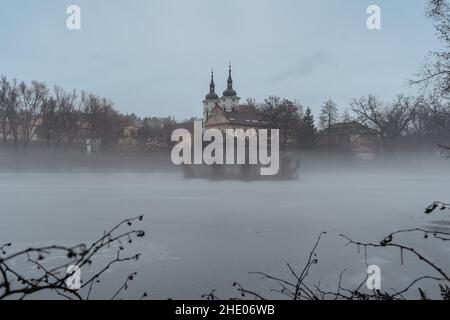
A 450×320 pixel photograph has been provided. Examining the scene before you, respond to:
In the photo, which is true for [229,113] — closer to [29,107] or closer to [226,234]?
[29,107]

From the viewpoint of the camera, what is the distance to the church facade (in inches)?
2060

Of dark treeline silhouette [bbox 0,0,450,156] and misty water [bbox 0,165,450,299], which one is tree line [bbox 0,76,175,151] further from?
misty water [bbox 0,165,450,299]

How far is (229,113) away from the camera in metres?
55.6

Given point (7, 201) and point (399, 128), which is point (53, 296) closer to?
point (7, 201)

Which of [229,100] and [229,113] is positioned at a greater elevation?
[229,100]

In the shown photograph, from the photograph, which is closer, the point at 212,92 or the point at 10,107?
the point at 10,107

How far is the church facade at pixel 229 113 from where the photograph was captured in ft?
172

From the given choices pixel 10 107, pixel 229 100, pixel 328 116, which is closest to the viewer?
pixel 10 107
